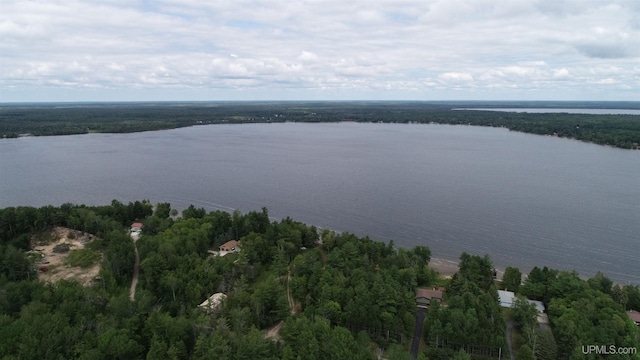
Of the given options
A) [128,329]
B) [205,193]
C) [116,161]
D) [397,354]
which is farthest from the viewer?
[116,161]

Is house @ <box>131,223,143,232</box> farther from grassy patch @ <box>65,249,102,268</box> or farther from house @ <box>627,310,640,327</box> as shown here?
house @ <box>627,310,640,327</box>

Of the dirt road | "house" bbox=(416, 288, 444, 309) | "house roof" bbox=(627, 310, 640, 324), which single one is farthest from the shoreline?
the dirt road

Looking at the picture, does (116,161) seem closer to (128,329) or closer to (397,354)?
(128,329)

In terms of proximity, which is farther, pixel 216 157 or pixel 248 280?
pixel 216 157

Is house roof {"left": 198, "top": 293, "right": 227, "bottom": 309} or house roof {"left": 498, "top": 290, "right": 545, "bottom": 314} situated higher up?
house roof {"left": 198, "top": 293, "right": 227, "bottom": 309}

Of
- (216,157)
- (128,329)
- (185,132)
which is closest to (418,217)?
(128,329)

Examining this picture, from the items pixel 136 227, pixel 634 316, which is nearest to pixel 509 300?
pixel 634 316

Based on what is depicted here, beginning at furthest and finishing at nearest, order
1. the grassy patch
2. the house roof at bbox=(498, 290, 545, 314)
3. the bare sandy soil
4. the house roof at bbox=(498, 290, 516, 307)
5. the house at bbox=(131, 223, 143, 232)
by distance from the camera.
Answer: the house at bbox=(131, 223, 143, 232), the grassy patch, the bare sandy soil, the house roof at bbox=(498, 290, 516, 307), the house roof at bbox=(498, 290, 545, 314)
